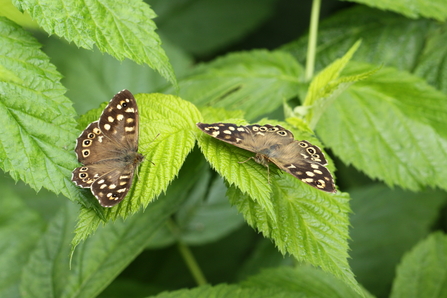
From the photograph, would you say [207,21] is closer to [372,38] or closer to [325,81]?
[372,38]

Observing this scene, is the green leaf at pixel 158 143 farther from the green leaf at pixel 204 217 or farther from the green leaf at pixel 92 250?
the green leaf at pixel 204 217

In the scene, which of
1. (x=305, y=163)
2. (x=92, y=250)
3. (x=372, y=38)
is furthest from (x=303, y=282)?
(x=372, y=38)

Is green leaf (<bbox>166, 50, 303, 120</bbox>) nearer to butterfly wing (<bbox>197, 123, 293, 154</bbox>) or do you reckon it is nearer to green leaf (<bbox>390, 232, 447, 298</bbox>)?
butterfly wing (<bbox>197, 123, 293, 154</bbox>)

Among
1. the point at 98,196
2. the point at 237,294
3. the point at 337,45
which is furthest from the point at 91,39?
the point at 337,45

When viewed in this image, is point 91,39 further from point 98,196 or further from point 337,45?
point 337,45

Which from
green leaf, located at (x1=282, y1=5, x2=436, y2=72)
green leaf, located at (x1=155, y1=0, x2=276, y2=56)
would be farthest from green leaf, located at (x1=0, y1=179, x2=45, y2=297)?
green leaf, located at (x1=155, y1=0, x2=276, y2=56)
